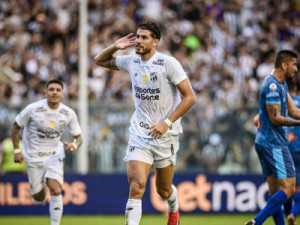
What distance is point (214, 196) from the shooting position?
60.1 feet

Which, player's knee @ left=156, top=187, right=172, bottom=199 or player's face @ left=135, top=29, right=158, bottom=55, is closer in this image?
player's face @ left=135, top=29, right=158, bottom=55

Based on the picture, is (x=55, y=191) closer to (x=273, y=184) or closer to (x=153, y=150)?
(x=153, y=150)

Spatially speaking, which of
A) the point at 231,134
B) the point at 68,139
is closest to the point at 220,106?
the point at 231,134

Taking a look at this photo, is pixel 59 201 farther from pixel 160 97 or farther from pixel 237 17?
pixel 237 17

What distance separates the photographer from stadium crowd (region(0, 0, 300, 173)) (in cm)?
1869

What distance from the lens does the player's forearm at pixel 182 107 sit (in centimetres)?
999

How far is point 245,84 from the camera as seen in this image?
21.0 meters

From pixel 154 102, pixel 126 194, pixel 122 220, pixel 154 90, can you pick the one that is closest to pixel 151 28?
pixel 154 90

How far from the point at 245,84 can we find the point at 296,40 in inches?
130

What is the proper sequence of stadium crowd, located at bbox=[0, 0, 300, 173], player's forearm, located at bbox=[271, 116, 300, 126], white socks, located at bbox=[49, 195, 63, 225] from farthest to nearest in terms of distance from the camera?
stadium crowd, located at bbox=[0, 0, 300, 173], white socks, located at bbox=[49, 195, 63, 225], player's forearm, located at bbox=[271, 116, 300, 126]

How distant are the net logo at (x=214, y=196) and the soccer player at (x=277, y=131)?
6.80 metres

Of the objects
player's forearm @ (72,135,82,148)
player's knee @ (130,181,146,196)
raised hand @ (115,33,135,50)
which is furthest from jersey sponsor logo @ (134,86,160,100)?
player's forearm @ (72,135,82,148)

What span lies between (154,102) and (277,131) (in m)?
2.16

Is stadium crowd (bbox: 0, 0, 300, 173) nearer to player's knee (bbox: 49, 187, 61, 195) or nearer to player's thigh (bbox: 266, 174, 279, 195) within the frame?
player's knee (bbox: 49, 187, 61, 195)
